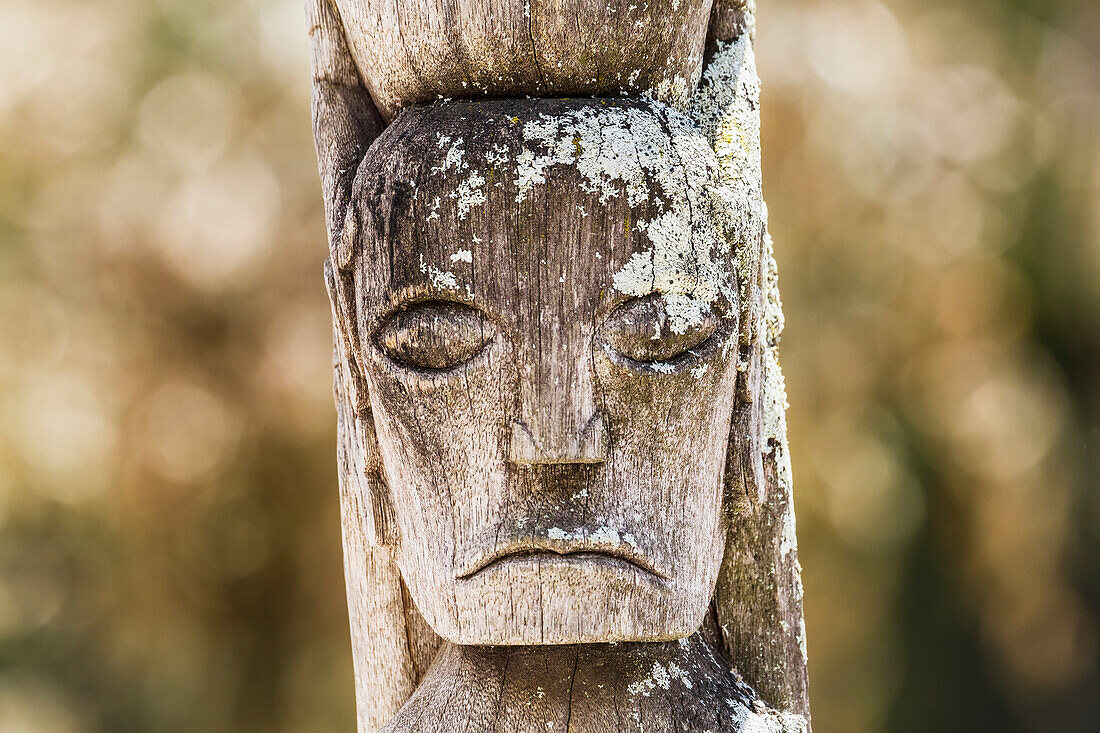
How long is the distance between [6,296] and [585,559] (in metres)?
3.30

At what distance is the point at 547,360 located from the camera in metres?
1.01

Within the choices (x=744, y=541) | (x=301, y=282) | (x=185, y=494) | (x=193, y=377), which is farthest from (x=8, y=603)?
(x=744, y=541)

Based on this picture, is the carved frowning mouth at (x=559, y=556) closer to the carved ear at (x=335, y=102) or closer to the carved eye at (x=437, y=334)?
the carved eye at (x=437, y=334)

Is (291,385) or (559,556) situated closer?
(559,556)

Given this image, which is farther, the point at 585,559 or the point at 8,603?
the point at 8,603

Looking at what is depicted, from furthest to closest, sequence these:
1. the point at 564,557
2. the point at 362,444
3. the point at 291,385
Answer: the point at 291,385, the point at 362,444, the point at 564,557

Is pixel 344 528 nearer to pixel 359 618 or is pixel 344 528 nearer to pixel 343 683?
pixel 359 618

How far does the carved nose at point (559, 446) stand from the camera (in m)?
1.00

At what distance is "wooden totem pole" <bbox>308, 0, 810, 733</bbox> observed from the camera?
3.30ft

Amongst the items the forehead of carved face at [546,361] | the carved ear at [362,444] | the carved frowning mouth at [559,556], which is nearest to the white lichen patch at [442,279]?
the forehead of carved face at [546,361]

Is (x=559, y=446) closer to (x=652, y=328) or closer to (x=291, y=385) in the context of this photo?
(x=652, y=328)

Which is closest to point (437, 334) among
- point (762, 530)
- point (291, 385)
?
point (762, 530)

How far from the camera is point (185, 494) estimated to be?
3643 millimetres

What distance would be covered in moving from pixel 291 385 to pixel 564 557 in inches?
110
